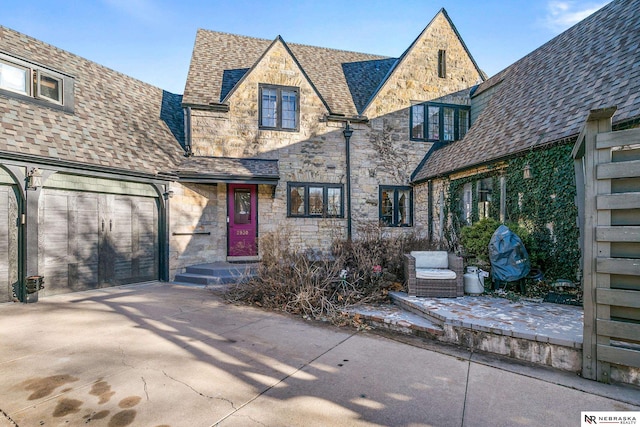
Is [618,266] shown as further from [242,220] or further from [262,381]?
[242,220]

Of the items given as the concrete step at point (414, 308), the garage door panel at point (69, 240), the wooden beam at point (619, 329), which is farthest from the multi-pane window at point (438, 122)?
the garage door panel at point (69, 240)

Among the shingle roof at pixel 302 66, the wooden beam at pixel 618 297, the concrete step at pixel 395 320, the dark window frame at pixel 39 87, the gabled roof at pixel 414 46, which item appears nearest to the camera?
the wooden beam at pixel 618 297

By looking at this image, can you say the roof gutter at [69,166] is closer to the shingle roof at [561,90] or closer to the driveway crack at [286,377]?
the driveway crack at [286,377]

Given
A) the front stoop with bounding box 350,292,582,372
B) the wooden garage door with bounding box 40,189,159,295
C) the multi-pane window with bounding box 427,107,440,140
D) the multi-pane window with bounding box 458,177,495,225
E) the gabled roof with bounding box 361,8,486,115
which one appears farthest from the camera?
the multi-pane window with bounding box 427,107,440,140

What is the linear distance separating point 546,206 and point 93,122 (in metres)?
11.8

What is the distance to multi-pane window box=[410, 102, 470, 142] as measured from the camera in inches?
496

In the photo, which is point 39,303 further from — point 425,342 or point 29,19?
point 29,19

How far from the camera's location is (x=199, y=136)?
10.7 meters

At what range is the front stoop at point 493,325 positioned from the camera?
3783mm

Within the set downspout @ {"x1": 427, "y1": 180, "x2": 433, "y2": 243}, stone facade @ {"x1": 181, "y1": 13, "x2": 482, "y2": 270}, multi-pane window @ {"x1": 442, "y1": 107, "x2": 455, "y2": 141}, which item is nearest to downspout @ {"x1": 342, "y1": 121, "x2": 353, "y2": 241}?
stone facade @ {"x1": 181, "y1": 13, "x2": 482, "y2": 270}

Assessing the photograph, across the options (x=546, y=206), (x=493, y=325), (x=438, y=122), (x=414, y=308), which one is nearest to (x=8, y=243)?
(x=414, y=308)

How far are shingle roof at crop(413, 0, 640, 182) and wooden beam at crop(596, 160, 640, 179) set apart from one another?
11.4 feet

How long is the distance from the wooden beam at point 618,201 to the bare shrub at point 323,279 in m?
3.93

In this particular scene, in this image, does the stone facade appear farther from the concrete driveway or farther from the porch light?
the concrete driveway
